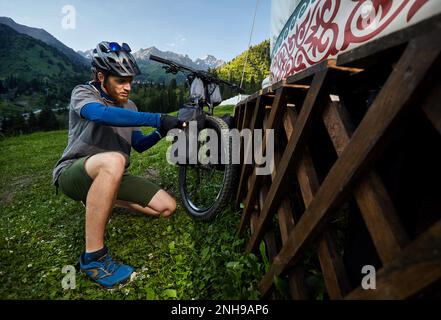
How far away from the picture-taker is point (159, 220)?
372 cm

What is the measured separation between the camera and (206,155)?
371 cm

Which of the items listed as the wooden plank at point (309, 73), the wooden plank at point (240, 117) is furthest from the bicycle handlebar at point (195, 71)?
the wooden plank at point (309, 73)

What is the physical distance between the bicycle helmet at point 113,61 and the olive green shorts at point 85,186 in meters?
1.22

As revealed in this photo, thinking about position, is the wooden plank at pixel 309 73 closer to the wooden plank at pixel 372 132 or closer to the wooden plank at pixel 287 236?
the wooden plank at pixel 287 236

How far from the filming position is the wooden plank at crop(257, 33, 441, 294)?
0.87m

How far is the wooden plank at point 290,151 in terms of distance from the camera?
1421 millimetres

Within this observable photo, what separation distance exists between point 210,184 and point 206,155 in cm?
53

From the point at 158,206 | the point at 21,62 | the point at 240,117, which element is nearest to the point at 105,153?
the point at 158,206

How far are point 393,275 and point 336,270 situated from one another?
0.47m

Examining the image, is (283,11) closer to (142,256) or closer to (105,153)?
(105,153)

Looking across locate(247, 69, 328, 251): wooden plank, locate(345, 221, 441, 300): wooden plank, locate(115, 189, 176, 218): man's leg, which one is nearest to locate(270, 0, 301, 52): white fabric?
locate(247, 69, 328, 251): wooden plank

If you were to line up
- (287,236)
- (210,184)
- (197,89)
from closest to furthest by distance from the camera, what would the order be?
(287,236) < (197,89) < (210,184)

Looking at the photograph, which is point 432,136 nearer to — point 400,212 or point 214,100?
point 400,212

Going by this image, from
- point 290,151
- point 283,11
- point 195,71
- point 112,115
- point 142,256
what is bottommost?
point 142,256
